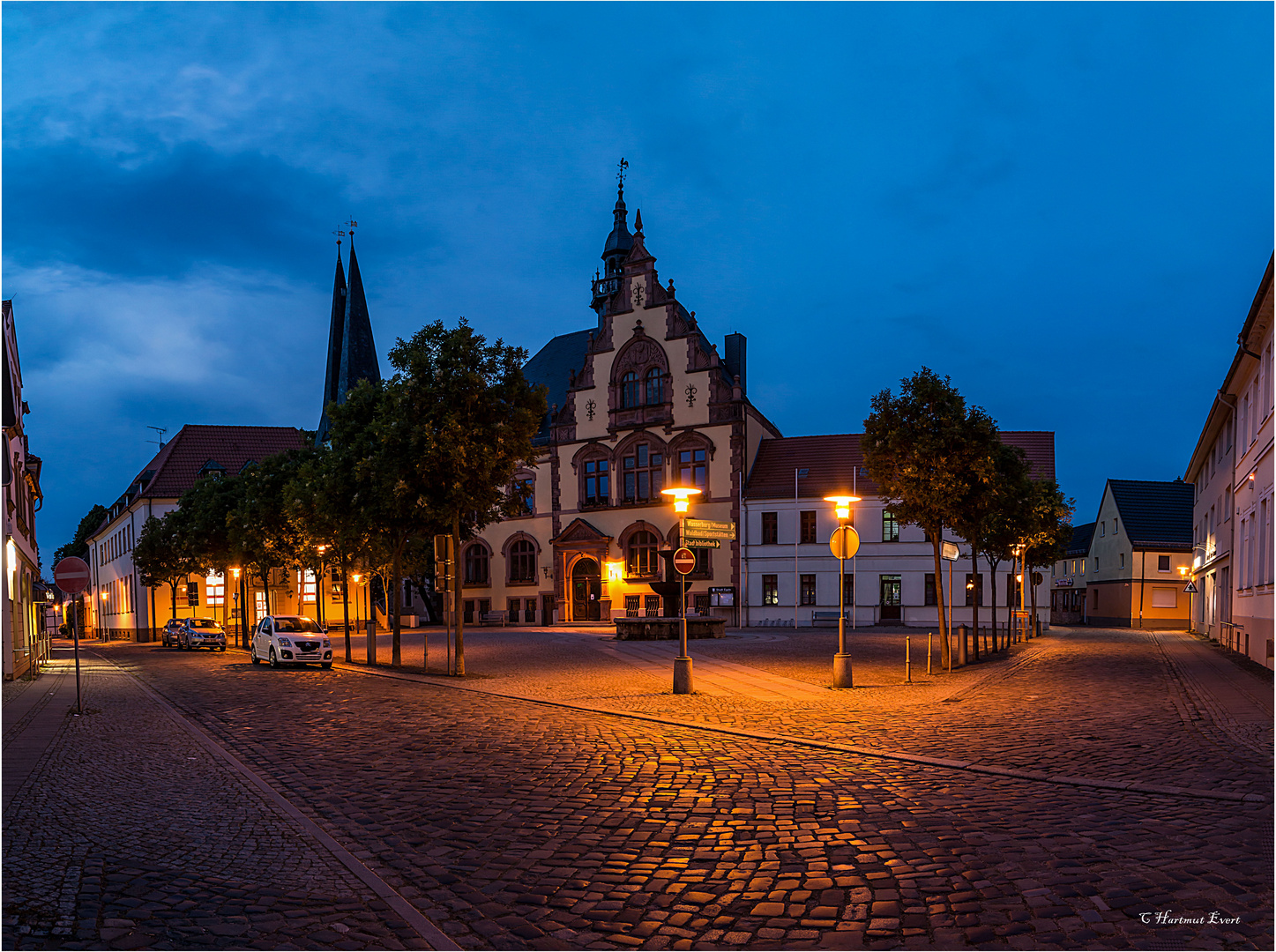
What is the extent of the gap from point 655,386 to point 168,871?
51.0 metres

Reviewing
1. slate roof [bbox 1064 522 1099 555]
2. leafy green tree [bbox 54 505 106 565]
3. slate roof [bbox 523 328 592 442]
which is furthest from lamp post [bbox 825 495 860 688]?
leafy green tree [bbox 54 505 106 565]

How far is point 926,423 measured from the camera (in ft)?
74.3

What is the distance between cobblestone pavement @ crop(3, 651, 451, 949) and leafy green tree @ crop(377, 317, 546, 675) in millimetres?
12520

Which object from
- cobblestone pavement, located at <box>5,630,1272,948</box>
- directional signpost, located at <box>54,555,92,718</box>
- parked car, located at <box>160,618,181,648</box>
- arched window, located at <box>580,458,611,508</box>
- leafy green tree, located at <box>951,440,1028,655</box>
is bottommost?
parked car, located at <box>160,618,181,648</box>

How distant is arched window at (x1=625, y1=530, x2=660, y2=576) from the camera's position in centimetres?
5566

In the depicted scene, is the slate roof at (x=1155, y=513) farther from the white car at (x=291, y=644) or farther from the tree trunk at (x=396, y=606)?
the white car at (x=291, y=644)

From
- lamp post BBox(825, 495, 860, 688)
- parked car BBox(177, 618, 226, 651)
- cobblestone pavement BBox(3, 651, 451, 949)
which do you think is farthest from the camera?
parked car BBox(177, 618, 226, 651)

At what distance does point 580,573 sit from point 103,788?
48471 millimetres

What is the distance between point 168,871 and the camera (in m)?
6.54

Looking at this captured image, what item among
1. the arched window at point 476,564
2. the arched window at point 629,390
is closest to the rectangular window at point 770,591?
the arched window at point 629,390

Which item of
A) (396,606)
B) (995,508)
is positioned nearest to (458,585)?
(396,606)

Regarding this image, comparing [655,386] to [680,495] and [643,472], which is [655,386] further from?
[680,495]

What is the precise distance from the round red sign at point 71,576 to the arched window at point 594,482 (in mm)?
41540

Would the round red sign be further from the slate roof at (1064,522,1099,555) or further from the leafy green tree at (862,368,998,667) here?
the slate roof at (1064,522,1099,555)
